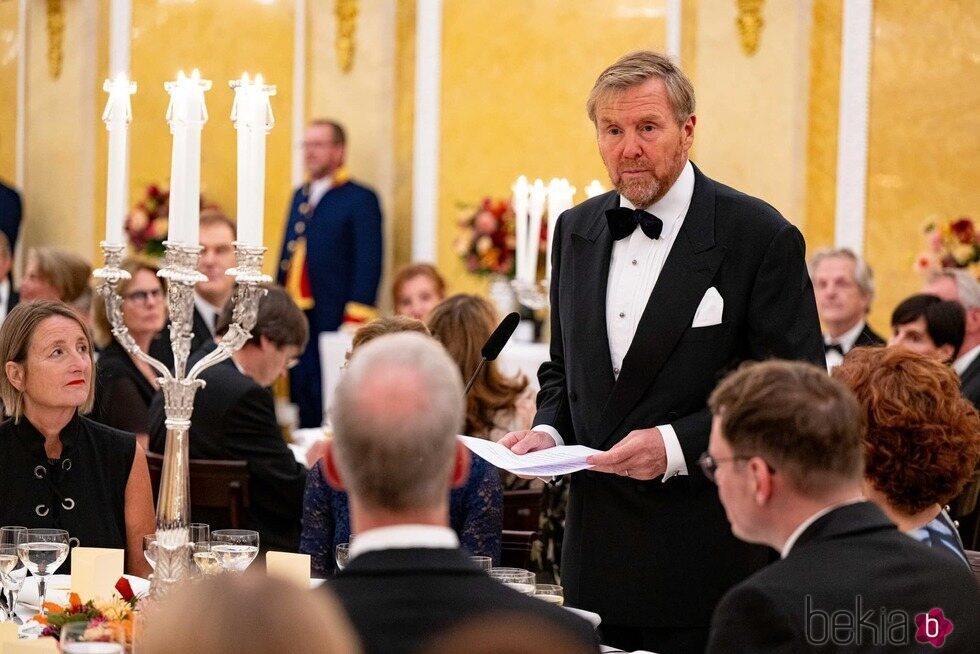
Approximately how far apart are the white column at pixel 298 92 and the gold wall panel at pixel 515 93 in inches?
40.9

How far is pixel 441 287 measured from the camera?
7.10 meters

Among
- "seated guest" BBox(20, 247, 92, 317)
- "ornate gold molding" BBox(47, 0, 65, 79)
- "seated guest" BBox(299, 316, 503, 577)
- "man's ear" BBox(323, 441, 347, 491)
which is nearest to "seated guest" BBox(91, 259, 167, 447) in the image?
"seated guest" BBox(20, 247, 92, 317)

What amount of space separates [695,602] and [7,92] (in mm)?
9186

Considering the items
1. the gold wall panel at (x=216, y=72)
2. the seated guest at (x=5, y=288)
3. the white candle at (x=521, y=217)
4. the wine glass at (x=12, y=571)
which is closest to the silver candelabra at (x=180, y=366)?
the wine glass at (x=12, y=571)

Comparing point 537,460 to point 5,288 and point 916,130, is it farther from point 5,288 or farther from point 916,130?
point 5,288

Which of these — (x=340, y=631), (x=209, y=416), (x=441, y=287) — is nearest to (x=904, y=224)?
(x=441, y=287)

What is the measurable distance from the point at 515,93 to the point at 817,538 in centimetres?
718

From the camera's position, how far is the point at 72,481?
3.65 m

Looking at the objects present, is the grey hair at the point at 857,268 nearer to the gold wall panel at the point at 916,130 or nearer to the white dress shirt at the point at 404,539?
the gold wall panel at the point at 916,130

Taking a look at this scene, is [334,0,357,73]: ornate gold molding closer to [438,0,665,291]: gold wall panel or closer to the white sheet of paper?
[438,0,665,291]: gold wall panel

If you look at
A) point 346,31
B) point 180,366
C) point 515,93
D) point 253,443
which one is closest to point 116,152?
point 180,366

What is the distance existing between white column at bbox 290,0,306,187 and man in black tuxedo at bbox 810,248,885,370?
13.5ft

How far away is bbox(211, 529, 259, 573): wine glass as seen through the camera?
9.46ft

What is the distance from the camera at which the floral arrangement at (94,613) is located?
2447 millimetres
